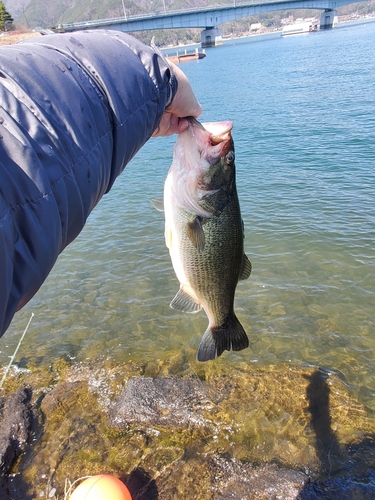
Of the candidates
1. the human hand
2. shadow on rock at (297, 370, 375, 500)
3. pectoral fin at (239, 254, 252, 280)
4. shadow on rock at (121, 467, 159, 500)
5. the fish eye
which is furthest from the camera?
shadow on rock at (121, 467, 159, 500)

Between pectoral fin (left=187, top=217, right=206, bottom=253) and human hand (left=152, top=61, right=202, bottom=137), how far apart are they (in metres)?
0.73

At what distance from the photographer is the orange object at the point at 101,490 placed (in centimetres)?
388

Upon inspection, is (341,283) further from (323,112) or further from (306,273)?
(323,112)

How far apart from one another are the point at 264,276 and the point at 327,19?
14399 centimetres

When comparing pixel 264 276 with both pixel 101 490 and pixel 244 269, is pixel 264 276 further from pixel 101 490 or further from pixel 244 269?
pixel 101 490

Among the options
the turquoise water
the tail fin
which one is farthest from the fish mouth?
the turquoise water

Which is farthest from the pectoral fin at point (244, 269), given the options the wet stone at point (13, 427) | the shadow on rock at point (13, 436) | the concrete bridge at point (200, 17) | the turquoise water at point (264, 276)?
the concrete bridge at point (200, 17)

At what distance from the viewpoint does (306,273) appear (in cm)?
897

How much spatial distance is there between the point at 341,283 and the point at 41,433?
674 centimetres

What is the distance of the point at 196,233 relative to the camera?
3.01 m

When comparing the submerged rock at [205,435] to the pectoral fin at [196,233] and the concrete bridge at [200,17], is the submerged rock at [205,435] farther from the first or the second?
the concrete bridge at [200,17]

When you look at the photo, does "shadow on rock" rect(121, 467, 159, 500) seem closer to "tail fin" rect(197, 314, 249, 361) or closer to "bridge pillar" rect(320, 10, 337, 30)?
"tail fin" rect(197, 314, 249, 361)

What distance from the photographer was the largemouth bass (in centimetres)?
281

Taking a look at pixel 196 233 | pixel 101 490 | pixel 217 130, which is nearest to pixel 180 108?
pixel 217 130
